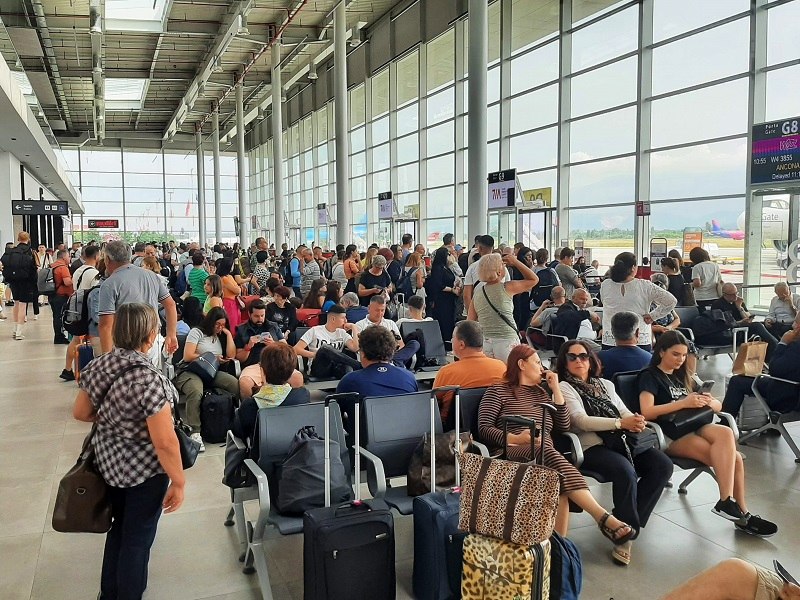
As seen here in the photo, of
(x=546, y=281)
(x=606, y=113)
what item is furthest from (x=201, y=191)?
(x=546, y=281)

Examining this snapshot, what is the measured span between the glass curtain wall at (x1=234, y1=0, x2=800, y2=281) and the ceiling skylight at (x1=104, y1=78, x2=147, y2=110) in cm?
1414

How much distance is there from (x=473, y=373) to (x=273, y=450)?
156 cm

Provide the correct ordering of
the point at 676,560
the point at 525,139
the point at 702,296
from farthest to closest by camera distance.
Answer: the point at 525,139
the point at 702,296
the point at 676,560

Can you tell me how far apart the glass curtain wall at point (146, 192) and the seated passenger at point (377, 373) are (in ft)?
132

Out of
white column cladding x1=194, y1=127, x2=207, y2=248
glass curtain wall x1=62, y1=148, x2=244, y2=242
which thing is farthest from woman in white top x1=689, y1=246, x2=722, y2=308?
glass curtain wall x1=62, y1=148, x2=244, y2=242

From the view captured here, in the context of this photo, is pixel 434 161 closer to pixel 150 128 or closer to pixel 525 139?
pixel 525 139

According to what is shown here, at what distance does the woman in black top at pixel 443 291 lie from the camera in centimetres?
1081

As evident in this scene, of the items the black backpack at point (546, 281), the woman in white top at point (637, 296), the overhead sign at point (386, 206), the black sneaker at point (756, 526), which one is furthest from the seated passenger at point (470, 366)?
the overhead sign at point (386, 206)

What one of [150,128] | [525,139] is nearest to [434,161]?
[525,139]

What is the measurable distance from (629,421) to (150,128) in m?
45.9

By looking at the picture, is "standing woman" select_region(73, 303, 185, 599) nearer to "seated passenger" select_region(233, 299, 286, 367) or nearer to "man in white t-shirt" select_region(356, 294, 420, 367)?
"man in white t-shirt" select_region(356, 294, 420, 367)

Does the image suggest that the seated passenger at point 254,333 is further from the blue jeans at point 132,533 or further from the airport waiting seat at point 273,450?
the blue jeans at point 132,533

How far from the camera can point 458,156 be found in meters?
21.3

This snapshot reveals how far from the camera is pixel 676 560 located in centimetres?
405
